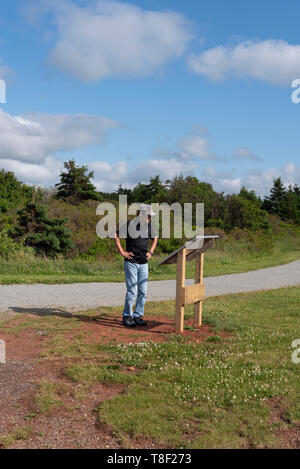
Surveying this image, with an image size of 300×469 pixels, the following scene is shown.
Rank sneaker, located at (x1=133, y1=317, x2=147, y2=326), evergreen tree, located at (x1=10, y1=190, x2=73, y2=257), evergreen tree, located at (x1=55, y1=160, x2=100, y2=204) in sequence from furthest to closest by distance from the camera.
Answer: evergreen tree, located at (x1=55, y1=160, x2=100, y2=204) → evergreen tree, located at (x1=10, y1=190, x2=73, y2=257) → sneaker, located at (x1=133, y1=317, x2=147, y2=326)

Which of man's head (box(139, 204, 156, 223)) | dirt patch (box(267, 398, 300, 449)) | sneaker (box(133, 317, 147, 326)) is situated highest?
man's head (box(139, 204, 156, 223))

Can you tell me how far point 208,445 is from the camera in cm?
358

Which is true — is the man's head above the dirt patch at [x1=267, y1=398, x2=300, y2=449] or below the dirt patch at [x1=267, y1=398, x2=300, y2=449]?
above

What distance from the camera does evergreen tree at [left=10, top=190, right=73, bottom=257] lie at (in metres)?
21.2

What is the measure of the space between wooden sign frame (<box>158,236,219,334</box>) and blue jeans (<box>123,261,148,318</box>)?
1.74ft

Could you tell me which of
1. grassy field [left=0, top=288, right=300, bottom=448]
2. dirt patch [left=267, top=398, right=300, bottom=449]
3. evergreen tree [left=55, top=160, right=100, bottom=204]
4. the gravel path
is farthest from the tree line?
dirt patch [left=267, top=398, right=300, bottom=449]

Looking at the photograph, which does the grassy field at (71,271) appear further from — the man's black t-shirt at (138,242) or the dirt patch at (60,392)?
the man's black t-shirt at (138,242)

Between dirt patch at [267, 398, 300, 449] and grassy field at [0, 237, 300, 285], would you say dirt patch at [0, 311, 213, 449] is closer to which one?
dirt patch at [267, 398, 300, 449]

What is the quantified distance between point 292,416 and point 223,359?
65.5 inches

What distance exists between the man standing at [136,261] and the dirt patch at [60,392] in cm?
26

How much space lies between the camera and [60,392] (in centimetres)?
468

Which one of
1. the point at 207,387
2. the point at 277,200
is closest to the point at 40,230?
the point at 207,387

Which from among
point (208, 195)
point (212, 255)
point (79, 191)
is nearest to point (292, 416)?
point (212, 255)

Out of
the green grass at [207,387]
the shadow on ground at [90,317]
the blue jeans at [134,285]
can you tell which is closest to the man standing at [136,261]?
the blue jeans at [134,285]
